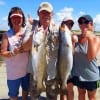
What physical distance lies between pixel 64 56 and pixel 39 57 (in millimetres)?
378

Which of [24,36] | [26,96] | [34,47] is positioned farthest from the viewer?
[26,96]

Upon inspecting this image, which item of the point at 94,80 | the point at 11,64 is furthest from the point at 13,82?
the point at 94,80

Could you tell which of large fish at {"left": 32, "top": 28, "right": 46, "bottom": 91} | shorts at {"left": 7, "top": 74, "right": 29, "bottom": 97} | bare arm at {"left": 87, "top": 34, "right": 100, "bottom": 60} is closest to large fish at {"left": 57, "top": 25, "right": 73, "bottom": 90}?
large fish at {"left": 32, "top": 28, "right": 46, "bottom": 91}

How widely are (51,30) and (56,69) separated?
0.60 metres

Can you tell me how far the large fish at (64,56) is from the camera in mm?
6020

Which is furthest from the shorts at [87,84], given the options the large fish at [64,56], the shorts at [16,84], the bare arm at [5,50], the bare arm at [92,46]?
the bare arm at [5,50]

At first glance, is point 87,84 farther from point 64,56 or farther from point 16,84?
point 16,84

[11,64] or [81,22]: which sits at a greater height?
[81,22]

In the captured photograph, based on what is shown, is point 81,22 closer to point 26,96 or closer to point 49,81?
point 49,81

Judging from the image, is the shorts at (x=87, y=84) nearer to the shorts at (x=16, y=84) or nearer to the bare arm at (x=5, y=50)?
the shorts at (x=16, y=84)

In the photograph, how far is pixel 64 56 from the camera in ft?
20.0

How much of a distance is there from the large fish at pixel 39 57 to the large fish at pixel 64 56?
0.84 ft

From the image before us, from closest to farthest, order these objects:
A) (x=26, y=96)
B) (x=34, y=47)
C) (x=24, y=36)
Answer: (x=34, y=47)
(x=24, y=36)
(x=26, y=96)

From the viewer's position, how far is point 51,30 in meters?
6.10
